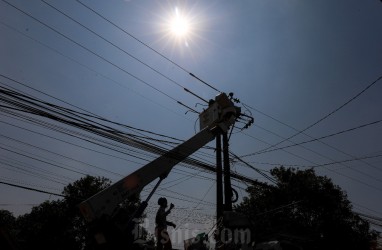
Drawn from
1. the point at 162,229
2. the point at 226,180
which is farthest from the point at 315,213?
the point at 162,229

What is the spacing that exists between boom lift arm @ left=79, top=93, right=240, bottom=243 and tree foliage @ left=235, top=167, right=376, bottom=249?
21.2m

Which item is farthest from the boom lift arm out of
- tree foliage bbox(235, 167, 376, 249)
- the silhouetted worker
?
tree foliage bbox(235, 167, 376, 249)

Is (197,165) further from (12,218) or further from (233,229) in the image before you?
(12,218)

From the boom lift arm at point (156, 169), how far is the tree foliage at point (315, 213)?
21151 mm

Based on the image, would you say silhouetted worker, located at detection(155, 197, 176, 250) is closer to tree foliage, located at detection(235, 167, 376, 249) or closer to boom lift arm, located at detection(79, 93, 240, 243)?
boom lift arm, located at detection(79, 93, 240, 243)

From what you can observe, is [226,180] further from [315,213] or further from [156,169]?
[315,213]

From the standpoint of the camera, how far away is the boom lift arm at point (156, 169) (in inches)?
261

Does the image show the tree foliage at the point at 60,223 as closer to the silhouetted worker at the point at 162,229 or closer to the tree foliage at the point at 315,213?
the tree foliage at the point at 315,213

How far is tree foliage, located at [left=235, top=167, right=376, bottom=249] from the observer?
3168cm

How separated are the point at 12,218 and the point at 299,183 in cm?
6697

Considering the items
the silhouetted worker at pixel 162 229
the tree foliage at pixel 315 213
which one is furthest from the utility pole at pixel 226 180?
the tree foliage at pixel 315 213

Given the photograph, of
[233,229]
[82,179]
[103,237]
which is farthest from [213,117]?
[82,179]

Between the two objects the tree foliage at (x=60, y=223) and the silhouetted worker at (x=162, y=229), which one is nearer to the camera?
the silhouetted worker at (x=162, y=229)

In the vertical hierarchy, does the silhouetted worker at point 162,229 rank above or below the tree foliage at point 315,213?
below
